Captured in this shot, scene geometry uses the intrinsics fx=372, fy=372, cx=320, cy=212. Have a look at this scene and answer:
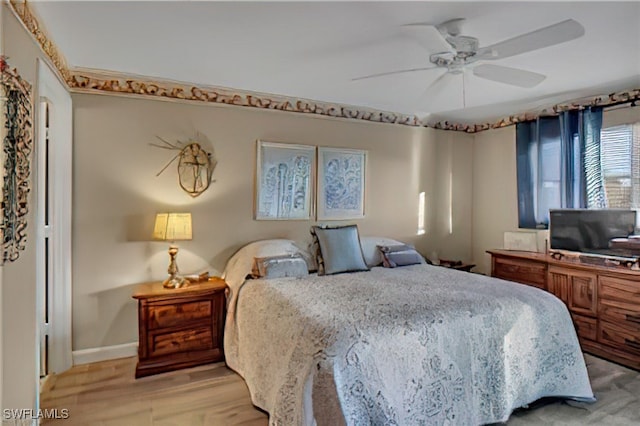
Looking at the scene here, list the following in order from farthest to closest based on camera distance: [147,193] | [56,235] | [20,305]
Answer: [147,193], [56,235], [20,305]

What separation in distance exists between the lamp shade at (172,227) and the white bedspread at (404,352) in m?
0.80

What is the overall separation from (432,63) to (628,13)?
1166mm

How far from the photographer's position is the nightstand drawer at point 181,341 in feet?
9.69

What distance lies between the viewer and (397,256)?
374cm

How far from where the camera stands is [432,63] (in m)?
2.87

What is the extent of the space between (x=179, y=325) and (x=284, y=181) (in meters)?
1.68

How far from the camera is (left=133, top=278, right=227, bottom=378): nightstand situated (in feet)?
9.57

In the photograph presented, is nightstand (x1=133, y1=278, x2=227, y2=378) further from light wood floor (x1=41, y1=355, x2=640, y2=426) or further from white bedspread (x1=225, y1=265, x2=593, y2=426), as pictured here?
white bedspread (x1=225, y1=265, x2=593, y2=426)

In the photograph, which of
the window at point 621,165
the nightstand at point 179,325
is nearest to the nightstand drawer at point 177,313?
the nightstand at point 179,325

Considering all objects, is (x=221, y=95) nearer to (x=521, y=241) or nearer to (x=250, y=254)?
(x=250, y=254)

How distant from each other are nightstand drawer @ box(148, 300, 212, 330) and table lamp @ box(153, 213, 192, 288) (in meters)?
0.19

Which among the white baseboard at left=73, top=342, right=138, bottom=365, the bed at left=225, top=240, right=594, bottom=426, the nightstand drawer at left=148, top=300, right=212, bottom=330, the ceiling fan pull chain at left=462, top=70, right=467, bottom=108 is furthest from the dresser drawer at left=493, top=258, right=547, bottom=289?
the white baseboard at left=73, top=342, right=138, bottom=365

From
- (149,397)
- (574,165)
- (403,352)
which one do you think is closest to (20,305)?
(149,397)

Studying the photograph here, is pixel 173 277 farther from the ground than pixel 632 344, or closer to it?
farther from the ground
